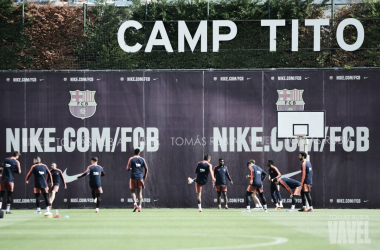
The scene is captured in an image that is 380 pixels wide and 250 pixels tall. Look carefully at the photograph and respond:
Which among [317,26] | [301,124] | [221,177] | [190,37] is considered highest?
[317,26]

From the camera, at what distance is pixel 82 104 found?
27156 mm

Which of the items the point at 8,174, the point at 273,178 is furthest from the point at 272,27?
the point at 8,174

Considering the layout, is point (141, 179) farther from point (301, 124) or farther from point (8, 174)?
point (301, 124)

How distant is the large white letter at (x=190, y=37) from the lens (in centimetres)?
2897

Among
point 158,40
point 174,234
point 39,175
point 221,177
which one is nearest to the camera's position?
point 174,234

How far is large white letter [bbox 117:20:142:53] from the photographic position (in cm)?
2861

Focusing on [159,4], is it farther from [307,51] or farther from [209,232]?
[209,232]

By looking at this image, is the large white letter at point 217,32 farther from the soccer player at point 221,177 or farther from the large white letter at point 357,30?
the soccer player at point 221,177

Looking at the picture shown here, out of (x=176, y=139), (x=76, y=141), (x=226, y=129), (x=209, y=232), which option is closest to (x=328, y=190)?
(x=226, y=129)

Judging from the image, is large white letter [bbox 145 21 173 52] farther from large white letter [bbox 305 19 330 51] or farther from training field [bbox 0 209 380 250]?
training field [bbox 0 209 380 250]

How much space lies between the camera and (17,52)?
30.4m

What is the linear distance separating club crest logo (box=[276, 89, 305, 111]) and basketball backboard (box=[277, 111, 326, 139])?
0.28m

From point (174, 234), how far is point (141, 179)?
9556mm

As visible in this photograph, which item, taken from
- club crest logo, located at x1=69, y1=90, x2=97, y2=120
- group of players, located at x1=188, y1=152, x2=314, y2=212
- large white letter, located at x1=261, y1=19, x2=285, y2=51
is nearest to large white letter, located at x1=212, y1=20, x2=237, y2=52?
large white letter, located at x1=261, y1=19, x2=285, y2=51
